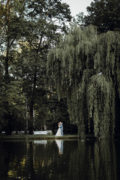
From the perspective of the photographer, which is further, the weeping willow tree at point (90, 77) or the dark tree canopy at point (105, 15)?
the dark tree canopy at point (105, 15)

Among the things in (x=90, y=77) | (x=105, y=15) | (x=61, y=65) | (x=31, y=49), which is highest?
(x=105, y=15)

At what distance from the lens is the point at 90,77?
1158cm

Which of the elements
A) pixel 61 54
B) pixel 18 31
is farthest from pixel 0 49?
pixel 61 54

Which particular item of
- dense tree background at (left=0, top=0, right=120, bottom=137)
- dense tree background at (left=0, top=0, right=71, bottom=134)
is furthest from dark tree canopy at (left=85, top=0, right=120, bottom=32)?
dense tree background at (left=0, top=0, right=71, bottom=134)

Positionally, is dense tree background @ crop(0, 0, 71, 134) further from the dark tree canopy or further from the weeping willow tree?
the weeping willow tree

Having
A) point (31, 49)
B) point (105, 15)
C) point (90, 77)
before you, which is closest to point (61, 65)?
point (90, 77)

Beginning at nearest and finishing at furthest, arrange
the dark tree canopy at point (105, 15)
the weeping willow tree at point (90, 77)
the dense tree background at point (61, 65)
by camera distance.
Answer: the weeping willow tree at point (90, 77) → the dense tree background at point (61, 65) → the dark tree canopy at point (105, 15)

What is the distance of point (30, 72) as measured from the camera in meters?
26.0

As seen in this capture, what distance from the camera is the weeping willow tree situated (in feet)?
35.7

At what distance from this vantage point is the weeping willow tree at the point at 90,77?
10.9m

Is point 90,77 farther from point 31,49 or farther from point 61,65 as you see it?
point 31,49

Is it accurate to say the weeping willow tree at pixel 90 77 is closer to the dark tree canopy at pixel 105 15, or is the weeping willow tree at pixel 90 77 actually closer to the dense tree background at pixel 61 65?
the dense tree background at pixel 61 65

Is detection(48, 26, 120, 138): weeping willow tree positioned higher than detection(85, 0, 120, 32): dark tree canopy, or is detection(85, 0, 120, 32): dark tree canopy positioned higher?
detection(85, 0, 120, 32): dark tree canopy

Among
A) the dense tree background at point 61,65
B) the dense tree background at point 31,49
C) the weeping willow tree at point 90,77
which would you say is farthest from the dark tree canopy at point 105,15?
the weeping willow tree at point 90,77
